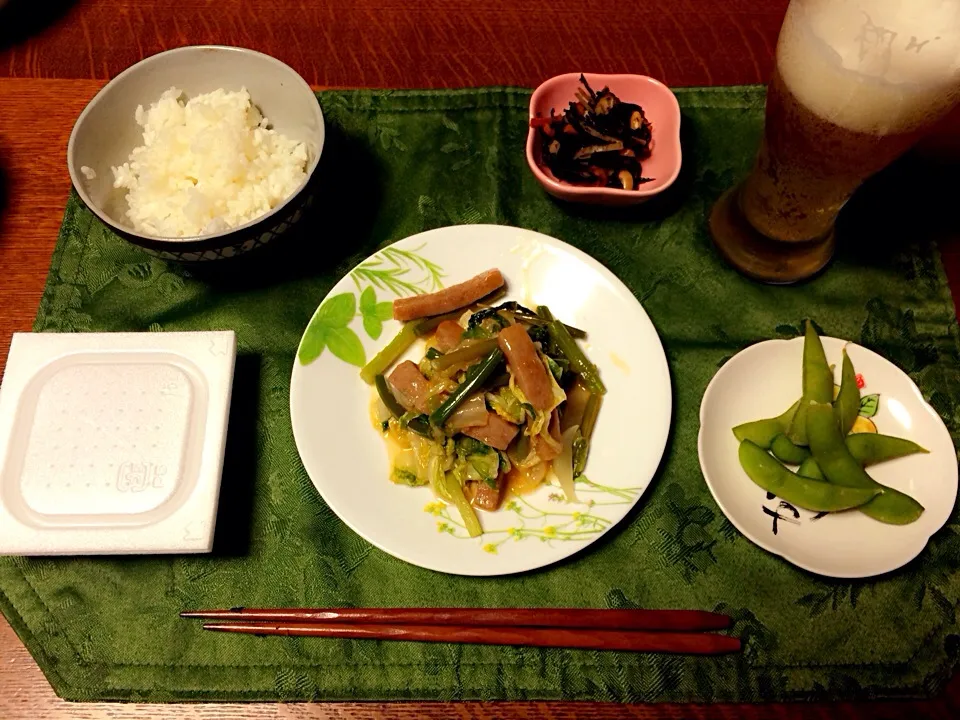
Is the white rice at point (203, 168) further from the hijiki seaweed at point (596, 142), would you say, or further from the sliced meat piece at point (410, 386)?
the hijiki seaweed at point (596, 142)

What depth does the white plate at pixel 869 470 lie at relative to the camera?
153 cm

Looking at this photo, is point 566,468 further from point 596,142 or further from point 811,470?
point 596,142

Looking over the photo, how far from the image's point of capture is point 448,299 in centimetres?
173

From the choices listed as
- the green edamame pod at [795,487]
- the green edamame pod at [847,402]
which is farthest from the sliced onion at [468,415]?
the green edamame pod at [847,402]

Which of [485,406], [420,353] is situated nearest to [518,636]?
[485,406]

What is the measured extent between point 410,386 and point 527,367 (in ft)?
0.96

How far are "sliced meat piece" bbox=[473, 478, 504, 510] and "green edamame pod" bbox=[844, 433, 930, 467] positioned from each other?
0.84 metres

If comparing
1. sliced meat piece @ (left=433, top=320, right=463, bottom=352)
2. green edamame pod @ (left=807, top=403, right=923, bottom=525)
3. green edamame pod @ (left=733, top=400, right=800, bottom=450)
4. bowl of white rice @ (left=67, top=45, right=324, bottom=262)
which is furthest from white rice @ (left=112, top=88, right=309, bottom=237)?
green edamame pod @ (left=807, top=403, right=923, bottom=525)

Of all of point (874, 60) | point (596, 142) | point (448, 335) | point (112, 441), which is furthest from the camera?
point (596, 142)

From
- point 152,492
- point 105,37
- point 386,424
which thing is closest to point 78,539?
point 152,492

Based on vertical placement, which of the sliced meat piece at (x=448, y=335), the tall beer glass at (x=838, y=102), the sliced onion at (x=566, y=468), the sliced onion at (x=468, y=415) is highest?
the tall beer glass at (x=838, y=102)

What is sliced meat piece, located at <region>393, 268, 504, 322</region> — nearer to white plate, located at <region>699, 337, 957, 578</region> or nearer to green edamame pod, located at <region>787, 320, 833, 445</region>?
white plate, located at <region>699, 337, 957, 578</region>

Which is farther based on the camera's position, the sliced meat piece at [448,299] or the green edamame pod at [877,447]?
the sliced meat piece at [448,299]

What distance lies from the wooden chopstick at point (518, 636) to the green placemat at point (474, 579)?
0.04 meters
